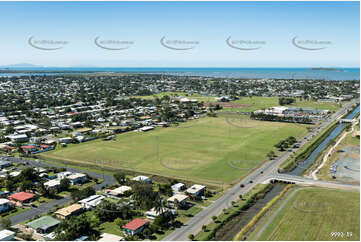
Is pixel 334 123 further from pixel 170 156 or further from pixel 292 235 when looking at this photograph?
pixel 292 235

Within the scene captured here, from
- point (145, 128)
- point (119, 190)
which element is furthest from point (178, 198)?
point (145, 128)

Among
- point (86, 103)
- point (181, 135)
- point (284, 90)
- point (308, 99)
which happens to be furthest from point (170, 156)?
point (284, 90)

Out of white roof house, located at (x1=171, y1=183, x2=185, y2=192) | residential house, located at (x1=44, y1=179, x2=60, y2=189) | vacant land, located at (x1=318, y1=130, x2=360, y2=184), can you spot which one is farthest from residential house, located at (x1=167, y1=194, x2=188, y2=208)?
vacant land, located at (x1=318, y1=130, x2=360, y2=184)

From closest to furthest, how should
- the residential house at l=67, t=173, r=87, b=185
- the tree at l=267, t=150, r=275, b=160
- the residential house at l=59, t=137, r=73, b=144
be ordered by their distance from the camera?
the residential house at l=67, t=173, r=87, b=185 < the tree at l=267, t=150, r=275, b=160 < the residential house at l=59, t=137, r=73, b=144

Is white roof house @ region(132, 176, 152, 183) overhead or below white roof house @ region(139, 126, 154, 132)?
below

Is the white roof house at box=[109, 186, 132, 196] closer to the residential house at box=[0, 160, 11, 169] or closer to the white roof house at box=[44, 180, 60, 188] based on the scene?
the white roof house at box=[44, 180, 60, 188]

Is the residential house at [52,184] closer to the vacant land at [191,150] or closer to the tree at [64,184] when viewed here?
the tree at [64,184]
